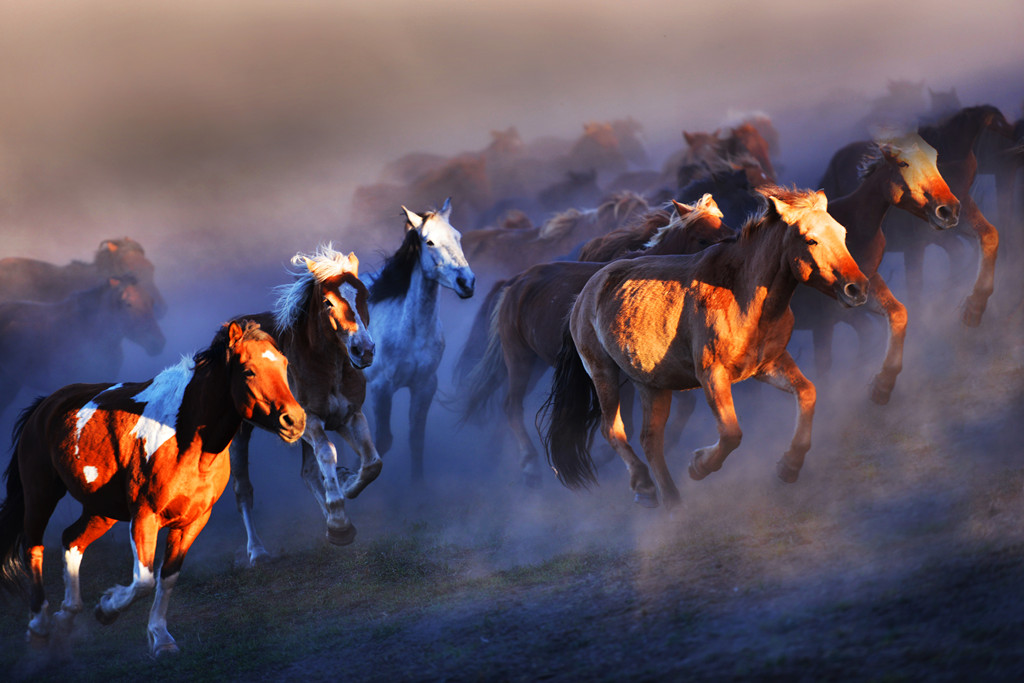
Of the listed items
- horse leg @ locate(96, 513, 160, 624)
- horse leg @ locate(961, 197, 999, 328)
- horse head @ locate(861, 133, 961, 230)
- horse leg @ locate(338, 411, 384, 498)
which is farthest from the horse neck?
horse leg @ locate(961, 197, 999, 328)

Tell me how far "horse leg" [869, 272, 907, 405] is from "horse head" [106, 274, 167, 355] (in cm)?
860

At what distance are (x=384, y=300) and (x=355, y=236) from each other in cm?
515

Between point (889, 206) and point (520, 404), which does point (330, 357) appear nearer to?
point (520, 404)

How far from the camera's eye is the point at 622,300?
5645mm

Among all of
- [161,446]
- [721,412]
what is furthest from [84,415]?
[721,412]

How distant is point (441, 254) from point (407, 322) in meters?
0.86

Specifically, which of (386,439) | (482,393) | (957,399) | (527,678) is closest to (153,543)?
(527,678)

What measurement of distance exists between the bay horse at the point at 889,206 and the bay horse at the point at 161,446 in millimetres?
3658

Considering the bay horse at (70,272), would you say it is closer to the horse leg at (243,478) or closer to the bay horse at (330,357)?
the horse leg at (243,478)

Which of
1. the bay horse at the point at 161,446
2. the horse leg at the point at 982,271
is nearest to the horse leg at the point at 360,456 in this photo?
the bay horse at the point at 161,446

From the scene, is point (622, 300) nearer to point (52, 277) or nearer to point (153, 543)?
point (153, 543)

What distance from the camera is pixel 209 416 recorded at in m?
5.06

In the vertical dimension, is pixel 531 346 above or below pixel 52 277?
below

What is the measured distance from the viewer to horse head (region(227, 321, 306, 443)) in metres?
4.87
